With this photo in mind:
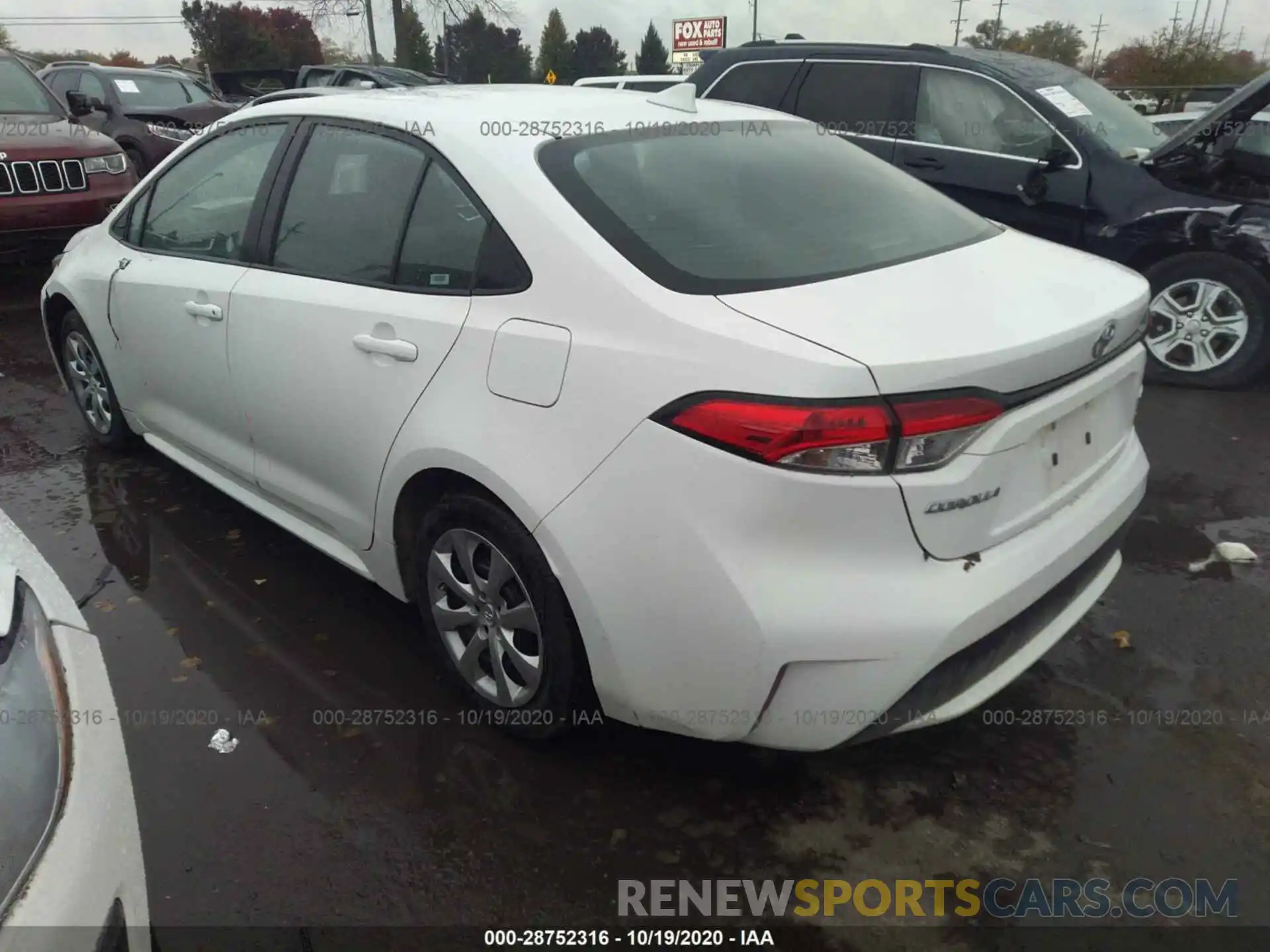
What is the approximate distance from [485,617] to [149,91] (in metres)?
13.4

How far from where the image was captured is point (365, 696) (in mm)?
2816

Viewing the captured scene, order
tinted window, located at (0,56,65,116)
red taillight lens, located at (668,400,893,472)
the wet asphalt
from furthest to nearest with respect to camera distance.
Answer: tinted window, located at (0,56,65,116) < the wet asphalt < red taillight lens, located at (668,400,893,472)

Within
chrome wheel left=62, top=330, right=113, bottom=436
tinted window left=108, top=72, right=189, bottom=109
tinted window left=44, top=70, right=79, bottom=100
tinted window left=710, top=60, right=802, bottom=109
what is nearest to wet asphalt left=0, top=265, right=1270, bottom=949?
chrome wheel left=62, top=330, right=113, bottom=436

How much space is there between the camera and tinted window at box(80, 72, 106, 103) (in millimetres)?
12773

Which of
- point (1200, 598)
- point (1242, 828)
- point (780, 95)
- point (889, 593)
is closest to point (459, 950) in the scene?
point (889, 593)

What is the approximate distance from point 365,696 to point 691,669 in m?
1.25

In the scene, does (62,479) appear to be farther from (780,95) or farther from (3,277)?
(3,277)

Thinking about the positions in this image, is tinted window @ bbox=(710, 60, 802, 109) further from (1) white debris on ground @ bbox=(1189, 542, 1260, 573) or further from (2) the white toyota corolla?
(1) white debris on ground @ bbox=(1189, 542, 1260, 573)

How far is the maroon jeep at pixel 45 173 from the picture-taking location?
722 cm

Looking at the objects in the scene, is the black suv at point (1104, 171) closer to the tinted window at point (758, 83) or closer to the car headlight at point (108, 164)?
the tinted window at point (758, 83)

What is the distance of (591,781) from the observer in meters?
2.46

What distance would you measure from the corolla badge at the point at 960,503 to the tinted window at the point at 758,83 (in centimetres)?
505

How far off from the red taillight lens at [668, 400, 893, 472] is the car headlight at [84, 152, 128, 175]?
793cm

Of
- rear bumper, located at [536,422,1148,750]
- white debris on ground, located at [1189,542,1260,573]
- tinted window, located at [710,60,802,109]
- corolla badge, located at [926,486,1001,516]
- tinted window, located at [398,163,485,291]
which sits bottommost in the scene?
white debris on ground, located at [1189,542,1260,573]
